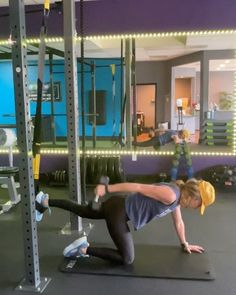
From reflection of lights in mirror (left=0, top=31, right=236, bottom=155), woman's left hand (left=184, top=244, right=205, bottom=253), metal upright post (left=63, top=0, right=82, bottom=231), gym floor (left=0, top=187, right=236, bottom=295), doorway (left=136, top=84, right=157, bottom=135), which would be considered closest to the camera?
gym floor (left=0, top=187, right=236, bottom=295)

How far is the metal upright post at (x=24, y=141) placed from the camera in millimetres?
2031

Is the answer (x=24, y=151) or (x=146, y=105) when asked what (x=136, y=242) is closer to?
(x=24, y=151)

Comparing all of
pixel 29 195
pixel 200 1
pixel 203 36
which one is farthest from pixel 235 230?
pixel 200 1

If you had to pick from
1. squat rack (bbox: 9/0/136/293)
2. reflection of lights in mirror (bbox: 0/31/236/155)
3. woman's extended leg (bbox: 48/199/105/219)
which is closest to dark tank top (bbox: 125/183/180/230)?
woman's extended leg (bbox: 48/199/105/219)

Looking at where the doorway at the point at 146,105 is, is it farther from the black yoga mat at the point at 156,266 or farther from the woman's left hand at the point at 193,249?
the black yoga mat at the point at 156,266

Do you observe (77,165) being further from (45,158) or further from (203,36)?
(203,36)

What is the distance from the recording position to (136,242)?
3072 millimetres

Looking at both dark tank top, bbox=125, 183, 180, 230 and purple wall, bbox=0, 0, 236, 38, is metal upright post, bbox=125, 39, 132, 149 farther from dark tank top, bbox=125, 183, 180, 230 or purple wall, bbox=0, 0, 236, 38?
dark tank top, bbox=125, 183, 180, 230

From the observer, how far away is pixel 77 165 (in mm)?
3160

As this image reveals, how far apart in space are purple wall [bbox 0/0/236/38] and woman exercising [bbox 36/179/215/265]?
2.93m

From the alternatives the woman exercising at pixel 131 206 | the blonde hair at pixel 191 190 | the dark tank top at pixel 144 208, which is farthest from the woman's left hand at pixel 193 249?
the blonde hair at pixel 191 190

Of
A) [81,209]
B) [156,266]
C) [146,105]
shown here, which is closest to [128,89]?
[146,105]

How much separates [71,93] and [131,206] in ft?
4.12

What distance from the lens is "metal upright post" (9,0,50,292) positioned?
2.03 meters
